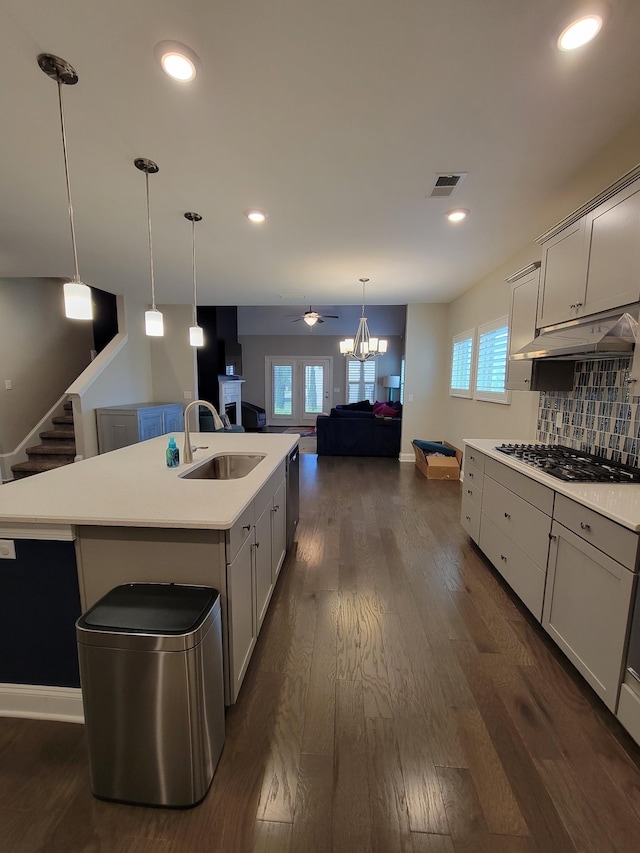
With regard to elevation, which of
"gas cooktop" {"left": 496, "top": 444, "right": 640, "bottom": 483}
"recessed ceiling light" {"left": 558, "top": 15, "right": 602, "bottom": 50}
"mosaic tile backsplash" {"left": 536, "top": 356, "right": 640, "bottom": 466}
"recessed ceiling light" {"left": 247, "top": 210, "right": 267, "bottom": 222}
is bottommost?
"gas cooktop" {"left": 496, "top": 444, "right": 640, "bottom": 483}

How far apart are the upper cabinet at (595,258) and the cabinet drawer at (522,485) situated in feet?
3.38

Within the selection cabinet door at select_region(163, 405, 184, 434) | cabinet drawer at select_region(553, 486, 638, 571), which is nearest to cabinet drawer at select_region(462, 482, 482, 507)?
cabinet drawer at select_region(553, 486, 638, 571)

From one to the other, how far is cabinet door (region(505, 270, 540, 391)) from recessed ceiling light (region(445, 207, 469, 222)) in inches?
27.3

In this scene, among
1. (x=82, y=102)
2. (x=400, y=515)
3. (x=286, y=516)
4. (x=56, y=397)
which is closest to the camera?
(x=82, y=102)

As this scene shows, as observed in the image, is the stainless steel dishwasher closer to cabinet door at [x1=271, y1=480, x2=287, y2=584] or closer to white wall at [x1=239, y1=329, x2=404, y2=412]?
cabinet door at [x1=271, y1=480, x2=287, y2=584]

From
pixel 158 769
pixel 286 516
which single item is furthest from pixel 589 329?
pixel 158 769

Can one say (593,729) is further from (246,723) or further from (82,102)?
(82,102)

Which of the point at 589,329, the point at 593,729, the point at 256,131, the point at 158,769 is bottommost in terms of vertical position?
the point at 593,729

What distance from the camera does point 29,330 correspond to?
5176 mm

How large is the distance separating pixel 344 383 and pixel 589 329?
29.8 feet

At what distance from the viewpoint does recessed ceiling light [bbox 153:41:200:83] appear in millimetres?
1390

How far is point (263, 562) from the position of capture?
6.52ft

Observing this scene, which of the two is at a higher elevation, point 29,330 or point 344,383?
point 29,330

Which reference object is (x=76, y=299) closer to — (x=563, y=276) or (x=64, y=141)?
(x=64, y=141)
